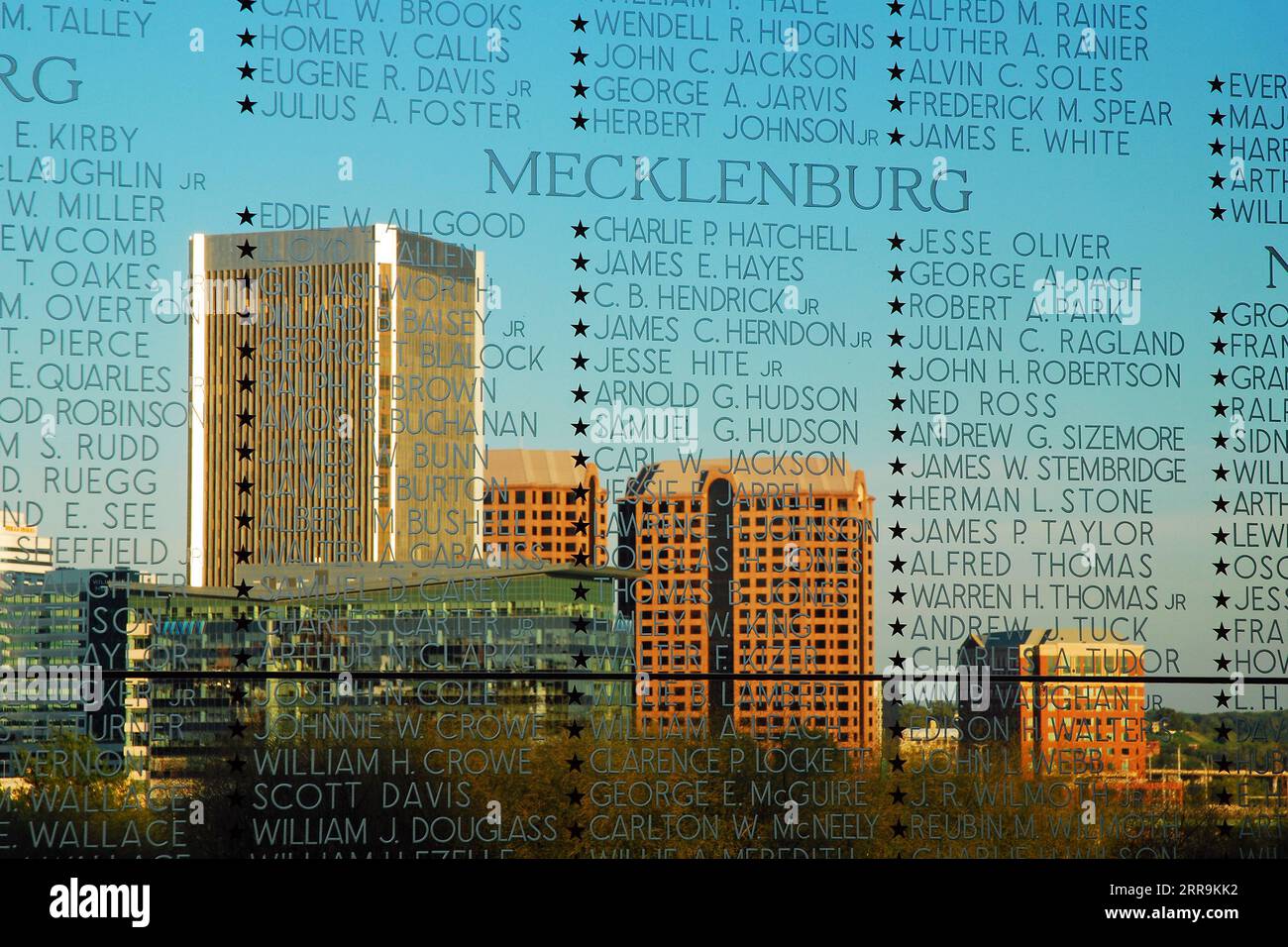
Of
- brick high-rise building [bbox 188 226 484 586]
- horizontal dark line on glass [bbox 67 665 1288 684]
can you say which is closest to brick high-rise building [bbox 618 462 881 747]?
horizontal dark line on glass [bbox 67 665 1288 684]

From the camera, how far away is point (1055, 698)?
7.18 m

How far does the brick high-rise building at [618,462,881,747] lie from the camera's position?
702cm

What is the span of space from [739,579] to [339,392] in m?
1.80

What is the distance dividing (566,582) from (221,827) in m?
1.68

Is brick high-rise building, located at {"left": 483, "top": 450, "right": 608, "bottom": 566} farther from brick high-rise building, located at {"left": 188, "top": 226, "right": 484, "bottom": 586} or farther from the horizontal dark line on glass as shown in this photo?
the horizontal dark line on glass

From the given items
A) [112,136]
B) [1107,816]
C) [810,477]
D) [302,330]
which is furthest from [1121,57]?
[112,136]

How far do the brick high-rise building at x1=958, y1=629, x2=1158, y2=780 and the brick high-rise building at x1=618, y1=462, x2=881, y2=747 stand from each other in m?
0.60

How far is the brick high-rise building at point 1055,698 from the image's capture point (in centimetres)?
714

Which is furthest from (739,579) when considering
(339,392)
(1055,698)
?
(339,392)

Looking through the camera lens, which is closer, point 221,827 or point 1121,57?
point 221,827

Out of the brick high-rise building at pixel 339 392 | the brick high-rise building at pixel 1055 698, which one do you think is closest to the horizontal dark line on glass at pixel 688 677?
the brick high-rise building at pixel 1055 698
